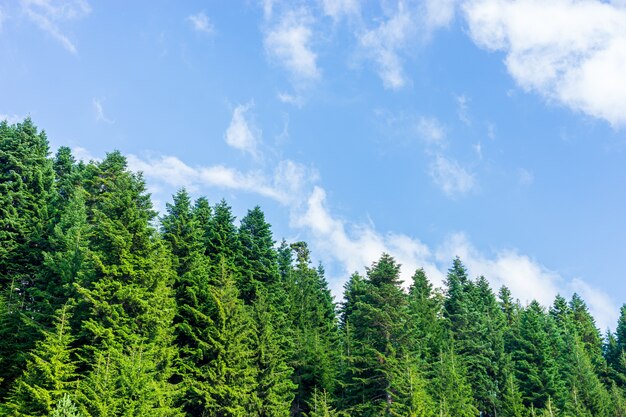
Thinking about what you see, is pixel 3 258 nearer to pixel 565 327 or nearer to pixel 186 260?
pixel 186 260

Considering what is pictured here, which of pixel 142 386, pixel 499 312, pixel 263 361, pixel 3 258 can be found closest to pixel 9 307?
pixel 3 258

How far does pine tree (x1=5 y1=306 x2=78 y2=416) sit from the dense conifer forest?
0.09m

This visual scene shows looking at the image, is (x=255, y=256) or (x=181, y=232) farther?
(x=255, y=256)

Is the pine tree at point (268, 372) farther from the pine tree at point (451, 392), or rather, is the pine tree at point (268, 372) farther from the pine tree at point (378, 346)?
the pine tree at point (451, 392)

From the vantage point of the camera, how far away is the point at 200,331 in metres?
37.0

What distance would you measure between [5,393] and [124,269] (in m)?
12.3

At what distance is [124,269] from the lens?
3231 cm

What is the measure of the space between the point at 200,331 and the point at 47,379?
12025 millimetres

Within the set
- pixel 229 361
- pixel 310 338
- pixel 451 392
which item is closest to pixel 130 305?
pixel 229 361

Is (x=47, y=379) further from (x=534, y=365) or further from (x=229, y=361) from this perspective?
(x=534, y=365)

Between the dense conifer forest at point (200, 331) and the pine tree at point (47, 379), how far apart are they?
0.29ft

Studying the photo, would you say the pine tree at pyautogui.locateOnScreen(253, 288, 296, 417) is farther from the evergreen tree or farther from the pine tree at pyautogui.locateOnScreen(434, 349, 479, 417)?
the evergreen tree

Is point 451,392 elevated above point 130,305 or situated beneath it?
situated beneath

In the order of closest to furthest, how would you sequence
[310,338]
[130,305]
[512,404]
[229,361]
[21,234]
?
[130,305] < [229,361] < [21,234] < [512,404] < [310,338]
